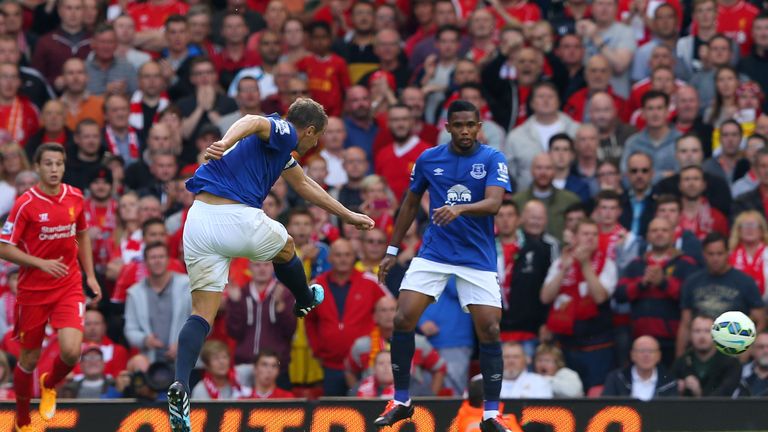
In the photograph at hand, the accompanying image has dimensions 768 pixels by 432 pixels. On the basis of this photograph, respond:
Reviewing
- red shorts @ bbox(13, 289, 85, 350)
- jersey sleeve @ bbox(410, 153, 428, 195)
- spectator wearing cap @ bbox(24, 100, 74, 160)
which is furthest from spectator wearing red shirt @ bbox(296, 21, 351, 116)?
jersey sleeve @ bbox(410, 153, 428, 195)

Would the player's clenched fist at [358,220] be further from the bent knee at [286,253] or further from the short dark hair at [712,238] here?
the short dark hair at [712,238]

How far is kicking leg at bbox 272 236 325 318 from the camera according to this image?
504 inches

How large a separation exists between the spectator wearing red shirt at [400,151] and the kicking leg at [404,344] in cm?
517

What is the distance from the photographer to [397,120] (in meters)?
18.4

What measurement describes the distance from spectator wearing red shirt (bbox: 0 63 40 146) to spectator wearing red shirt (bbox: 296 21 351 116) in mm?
3308

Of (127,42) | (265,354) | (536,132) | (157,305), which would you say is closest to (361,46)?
(127,42)

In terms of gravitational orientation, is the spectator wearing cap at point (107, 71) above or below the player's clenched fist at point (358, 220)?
above

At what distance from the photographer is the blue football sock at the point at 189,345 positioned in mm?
12031

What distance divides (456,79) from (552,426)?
20.0ft

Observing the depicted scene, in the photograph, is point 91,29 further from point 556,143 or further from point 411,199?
point 411,199

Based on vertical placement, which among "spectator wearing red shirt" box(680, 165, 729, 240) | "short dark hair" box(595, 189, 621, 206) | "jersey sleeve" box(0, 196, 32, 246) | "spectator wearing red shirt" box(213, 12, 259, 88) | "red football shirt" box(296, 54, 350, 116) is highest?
"spectator wearing red shirt" box(213, 12, 259, 88)

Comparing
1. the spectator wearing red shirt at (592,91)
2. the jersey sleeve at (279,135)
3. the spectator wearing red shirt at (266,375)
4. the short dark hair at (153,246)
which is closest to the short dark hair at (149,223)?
the short dark hair at (153,246)

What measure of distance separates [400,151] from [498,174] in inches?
216

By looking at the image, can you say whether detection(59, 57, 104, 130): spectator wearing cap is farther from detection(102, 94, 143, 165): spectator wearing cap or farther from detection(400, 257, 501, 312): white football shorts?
detection(400, 257, 501, 312): white football shorts
